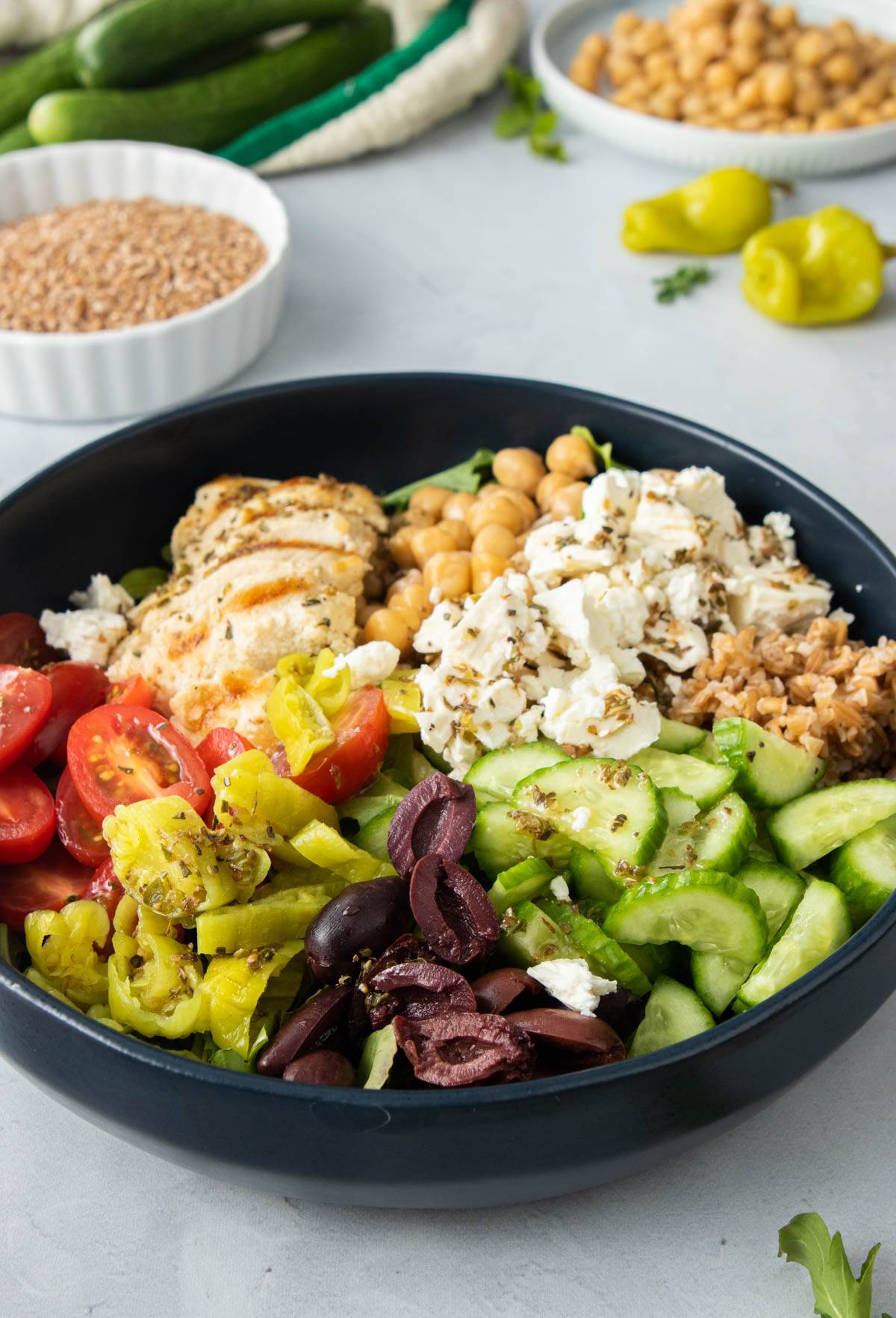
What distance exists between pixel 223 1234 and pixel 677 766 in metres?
1.03

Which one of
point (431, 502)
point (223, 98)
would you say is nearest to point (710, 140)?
point (223, 98)

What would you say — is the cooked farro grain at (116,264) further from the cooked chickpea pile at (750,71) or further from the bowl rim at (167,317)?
the cooked chickpea pile at (750,71)

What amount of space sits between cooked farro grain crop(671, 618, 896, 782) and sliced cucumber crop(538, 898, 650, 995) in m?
0.57

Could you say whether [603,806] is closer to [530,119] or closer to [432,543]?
[432,543]

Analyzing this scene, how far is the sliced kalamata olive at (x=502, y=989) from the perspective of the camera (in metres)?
1.91

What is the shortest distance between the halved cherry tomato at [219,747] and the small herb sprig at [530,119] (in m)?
3.33

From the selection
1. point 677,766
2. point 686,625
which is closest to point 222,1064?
point 677,766

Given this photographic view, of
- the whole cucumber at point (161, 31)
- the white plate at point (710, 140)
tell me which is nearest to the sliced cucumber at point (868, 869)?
the white plate at point (710, 140)

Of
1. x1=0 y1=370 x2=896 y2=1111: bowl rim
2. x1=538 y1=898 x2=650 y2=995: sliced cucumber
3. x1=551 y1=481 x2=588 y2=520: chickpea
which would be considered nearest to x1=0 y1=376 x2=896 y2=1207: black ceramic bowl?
x1=0 y1=370 x2=896 y2=1111: bowl rim

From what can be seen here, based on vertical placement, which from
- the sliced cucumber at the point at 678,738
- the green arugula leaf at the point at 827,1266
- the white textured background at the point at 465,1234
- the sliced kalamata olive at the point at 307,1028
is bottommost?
the white textured background at the point at 465,1234

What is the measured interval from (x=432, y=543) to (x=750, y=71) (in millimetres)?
2795

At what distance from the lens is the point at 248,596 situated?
8.58 ft

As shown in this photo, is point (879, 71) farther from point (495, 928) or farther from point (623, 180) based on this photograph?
point (495, 928)

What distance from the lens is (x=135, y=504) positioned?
9.63 ft
